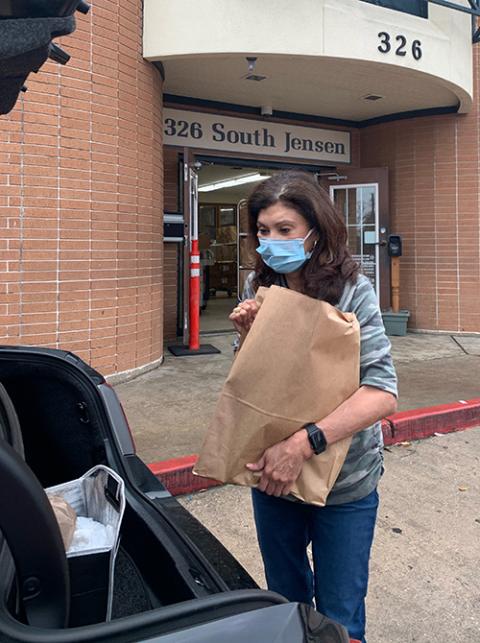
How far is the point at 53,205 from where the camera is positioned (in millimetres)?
5203

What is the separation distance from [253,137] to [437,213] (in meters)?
3.15

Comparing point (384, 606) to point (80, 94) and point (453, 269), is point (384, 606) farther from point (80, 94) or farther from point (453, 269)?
point (453, 269)

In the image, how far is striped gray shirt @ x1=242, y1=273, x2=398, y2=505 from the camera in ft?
5.46

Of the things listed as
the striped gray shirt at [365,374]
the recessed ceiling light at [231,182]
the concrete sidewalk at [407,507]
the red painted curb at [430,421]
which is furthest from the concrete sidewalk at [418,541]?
the recessed ceiling light at [231,182]

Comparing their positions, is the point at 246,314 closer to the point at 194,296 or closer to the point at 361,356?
the point at 361,356

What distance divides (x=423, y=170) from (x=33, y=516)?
900 cm

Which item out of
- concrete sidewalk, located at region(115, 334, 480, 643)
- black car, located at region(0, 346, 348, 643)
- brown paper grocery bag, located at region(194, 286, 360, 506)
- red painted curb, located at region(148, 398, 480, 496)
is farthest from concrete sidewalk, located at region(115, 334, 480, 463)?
brown paper grocery bag, located at region(194, 286, 360, 506)

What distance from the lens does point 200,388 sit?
577cm

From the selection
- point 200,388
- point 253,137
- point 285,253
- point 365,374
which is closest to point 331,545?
point 365,374

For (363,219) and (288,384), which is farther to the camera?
(363,219)

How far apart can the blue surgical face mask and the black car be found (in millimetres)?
771

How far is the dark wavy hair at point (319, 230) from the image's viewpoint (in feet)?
5.60

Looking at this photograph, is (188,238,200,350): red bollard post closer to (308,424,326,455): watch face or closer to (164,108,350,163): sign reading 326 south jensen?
(164,108,350,163): sign reading 326 south jensen

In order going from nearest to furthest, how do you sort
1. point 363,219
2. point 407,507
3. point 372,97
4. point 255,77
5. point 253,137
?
point 407,507, point 255,77, point 372,97, point 253,137, point 363,219
